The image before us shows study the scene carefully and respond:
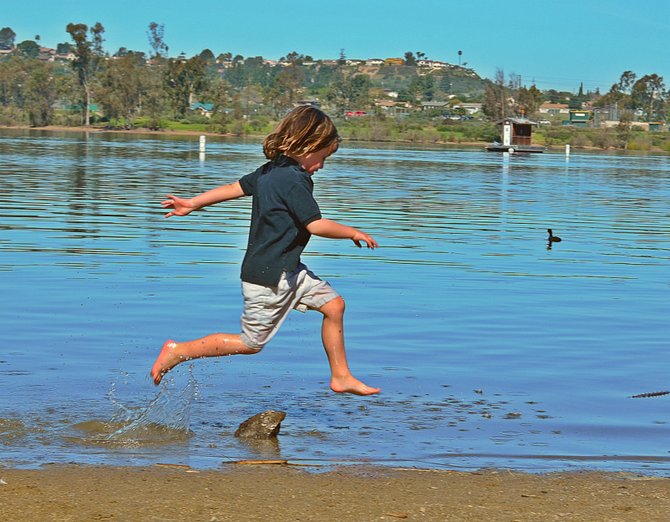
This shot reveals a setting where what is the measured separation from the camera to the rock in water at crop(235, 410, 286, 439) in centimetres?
680

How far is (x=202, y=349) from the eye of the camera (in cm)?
687

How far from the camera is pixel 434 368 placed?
372 inches

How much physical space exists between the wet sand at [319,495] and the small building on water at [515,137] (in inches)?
4003

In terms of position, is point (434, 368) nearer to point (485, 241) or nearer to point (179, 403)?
point (179, 403)

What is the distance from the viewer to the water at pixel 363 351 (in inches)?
270

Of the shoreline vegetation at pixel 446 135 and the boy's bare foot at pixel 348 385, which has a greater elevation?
the shoreline vegetation at pixel 446 135

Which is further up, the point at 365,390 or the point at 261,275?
the point at 261,275

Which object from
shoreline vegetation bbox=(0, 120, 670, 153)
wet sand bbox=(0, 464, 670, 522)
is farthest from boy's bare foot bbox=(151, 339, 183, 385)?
shoreline vegetation bbox=(0, 120, 670, 153)

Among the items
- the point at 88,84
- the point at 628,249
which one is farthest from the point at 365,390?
the point at 88,84

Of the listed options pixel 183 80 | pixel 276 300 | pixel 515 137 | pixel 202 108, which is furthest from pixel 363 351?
pixel 202 108

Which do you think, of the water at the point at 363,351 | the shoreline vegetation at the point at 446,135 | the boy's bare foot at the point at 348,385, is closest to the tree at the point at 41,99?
the shoreline vegetation at the point at 446,135

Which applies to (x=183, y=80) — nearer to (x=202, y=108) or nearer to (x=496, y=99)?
(x=202, y=108)

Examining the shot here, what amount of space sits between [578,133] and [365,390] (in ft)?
499

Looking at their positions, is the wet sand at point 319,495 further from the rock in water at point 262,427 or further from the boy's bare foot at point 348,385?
the boy's bare foot at point 348,385
